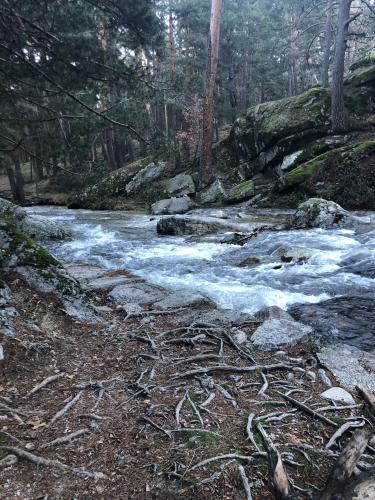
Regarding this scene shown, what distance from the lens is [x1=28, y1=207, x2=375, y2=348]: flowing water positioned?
708 centimetres

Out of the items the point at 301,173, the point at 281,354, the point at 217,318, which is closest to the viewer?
the point at 281,354

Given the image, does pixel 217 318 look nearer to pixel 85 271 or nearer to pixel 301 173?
pixel 85 271

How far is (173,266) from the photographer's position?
951cm

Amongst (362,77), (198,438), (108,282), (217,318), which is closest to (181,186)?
(362,77)

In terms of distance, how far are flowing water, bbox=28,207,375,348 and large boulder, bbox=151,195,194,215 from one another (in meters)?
4.31

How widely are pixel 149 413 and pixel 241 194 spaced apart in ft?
54.6

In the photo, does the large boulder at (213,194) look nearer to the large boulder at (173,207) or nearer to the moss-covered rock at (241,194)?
the moss-covered rock at (241,194)

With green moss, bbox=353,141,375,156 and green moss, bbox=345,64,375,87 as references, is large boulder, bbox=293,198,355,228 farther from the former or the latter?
green moss, bbox=345,64,375,87

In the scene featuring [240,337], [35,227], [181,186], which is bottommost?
[240,337]

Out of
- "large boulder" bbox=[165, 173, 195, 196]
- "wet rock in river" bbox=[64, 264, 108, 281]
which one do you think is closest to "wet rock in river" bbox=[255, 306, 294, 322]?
"wet rock in river" bbox=[64, 264, 108, 281]

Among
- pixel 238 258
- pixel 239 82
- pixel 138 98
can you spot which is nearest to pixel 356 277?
pixel 238 258

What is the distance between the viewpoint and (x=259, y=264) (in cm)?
929

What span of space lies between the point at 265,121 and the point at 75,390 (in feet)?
66.0

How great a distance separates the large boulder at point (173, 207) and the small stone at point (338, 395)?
14900 millimetres
